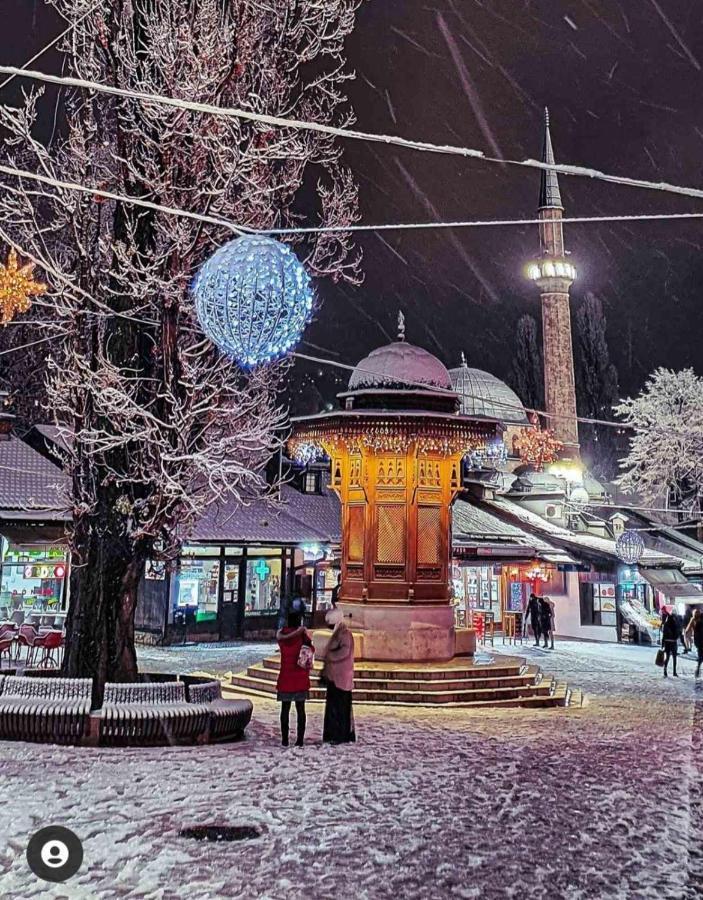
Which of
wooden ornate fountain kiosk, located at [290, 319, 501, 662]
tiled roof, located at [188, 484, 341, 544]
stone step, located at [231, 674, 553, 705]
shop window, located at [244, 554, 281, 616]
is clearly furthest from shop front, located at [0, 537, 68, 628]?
wooden ornate fountain kiosk, located at [290, 319, 501, 662]

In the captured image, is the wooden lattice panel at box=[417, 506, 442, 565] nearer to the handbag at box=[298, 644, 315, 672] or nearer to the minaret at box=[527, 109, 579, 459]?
the handbag at box=[298, 644, 315, 672]

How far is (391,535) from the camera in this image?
1484cm

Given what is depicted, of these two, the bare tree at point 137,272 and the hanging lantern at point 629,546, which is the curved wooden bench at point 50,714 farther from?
the hanging lantern at point 629,546

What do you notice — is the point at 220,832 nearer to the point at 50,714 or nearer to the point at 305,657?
the point at 305,657

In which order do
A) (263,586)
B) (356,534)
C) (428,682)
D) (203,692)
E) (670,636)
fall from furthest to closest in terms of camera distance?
(263,586) < (670,636) < (356,534) < (428,682) < (203,692)

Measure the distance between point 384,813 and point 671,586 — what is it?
2296cm

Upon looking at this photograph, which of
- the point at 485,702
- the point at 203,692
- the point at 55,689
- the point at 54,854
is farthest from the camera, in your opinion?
the point at 485,702

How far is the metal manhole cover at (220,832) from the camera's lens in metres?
5.73

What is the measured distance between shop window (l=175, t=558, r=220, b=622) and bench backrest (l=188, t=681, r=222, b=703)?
13356 millimetres

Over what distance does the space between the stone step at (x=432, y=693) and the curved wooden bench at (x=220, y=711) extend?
141 inches

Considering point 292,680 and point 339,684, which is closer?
point 292,680

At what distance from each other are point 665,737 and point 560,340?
42.8m

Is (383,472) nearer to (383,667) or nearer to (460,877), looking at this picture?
(383,667)

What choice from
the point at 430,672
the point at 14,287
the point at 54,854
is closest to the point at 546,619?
the point at 430,672
